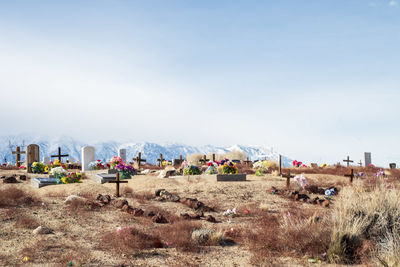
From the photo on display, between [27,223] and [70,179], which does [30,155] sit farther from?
[27,223]

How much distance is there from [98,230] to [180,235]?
2248 millimetres

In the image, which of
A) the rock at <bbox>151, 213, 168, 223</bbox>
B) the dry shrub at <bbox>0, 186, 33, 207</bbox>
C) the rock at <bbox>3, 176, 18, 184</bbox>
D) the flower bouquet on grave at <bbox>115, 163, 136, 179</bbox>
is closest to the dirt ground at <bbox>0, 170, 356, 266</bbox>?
the rock at <bbox>151, 213, 168, 223</bbox>

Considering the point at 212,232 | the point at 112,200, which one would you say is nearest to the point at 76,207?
the point at 112,200

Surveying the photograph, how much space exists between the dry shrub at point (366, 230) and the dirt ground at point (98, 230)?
892 mm

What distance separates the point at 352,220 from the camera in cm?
780

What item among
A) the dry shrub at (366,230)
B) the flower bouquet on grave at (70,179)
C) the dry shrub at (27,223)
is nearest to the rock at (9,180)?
the flower bouquet on grave at (70,179)

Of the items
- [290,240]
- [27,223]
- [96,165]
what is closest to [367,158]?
[96,165]

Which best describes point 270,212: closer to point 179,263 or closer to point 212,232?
point 212,232

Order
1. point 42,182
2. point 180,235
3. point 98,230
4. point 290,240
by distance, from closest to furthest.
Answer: point 290,240 < point 180,235 < point 98,230 < point 42,182

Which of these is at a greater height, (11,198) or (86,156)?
(86,156)

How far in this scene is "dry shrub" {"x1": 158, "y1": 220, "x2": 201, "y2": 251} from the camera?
7.83m

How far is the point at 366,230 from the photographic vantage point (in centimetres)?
779

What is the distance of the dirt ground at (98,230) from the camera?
273 inches

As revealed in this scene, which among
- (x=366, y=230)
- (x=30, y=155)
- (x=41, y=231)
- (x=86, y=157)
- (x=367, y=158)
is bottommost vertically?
(x=41, y=231)
